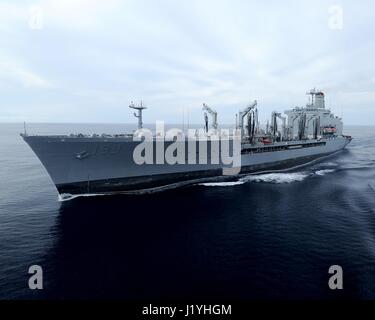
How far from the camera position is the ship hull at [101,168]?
3228 centimetres

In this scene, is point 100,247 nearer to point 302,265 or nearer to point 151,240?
point 151,240

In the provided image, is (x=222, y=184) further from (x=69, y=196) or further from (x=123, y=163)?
(x=69, y=196)

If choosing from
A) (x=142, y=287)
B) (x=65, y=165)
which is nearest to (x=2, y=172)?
(x=65, y=165)

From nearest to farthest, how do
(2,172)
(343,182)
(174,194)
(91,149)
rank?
(91,149)
(174,194)
(343,182)
(2,172)

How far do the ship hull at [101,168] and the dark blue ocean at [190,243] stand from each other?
2.28 m

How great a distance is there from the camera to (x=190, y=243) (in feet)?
74.1

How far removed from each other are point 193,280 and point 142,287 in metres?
3.20

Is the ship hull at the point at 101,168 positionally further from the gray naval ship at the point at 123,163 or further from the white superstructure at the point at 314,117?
the white superstructure at the point at 314,117

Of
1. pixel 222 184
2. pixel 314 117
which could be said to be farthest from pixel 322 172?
pixel 314 117

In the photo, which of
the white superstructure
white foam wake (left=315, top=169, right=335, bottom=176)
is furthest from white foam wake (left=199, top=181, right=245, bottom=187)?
the white superstructure

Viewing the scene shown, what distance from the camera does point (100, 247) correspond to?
71.2 ft

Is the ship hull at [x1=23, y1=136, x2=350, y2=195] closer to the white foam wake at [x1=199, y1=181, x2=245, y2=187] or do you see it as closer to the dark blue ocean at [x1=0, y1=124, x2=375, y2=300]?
the white foam wake at [x1=199, y1=181, x2=245, y2=187]

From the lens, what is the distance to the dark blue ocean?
1653 centimetres

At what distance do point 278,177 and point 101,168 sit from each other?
102 feet
